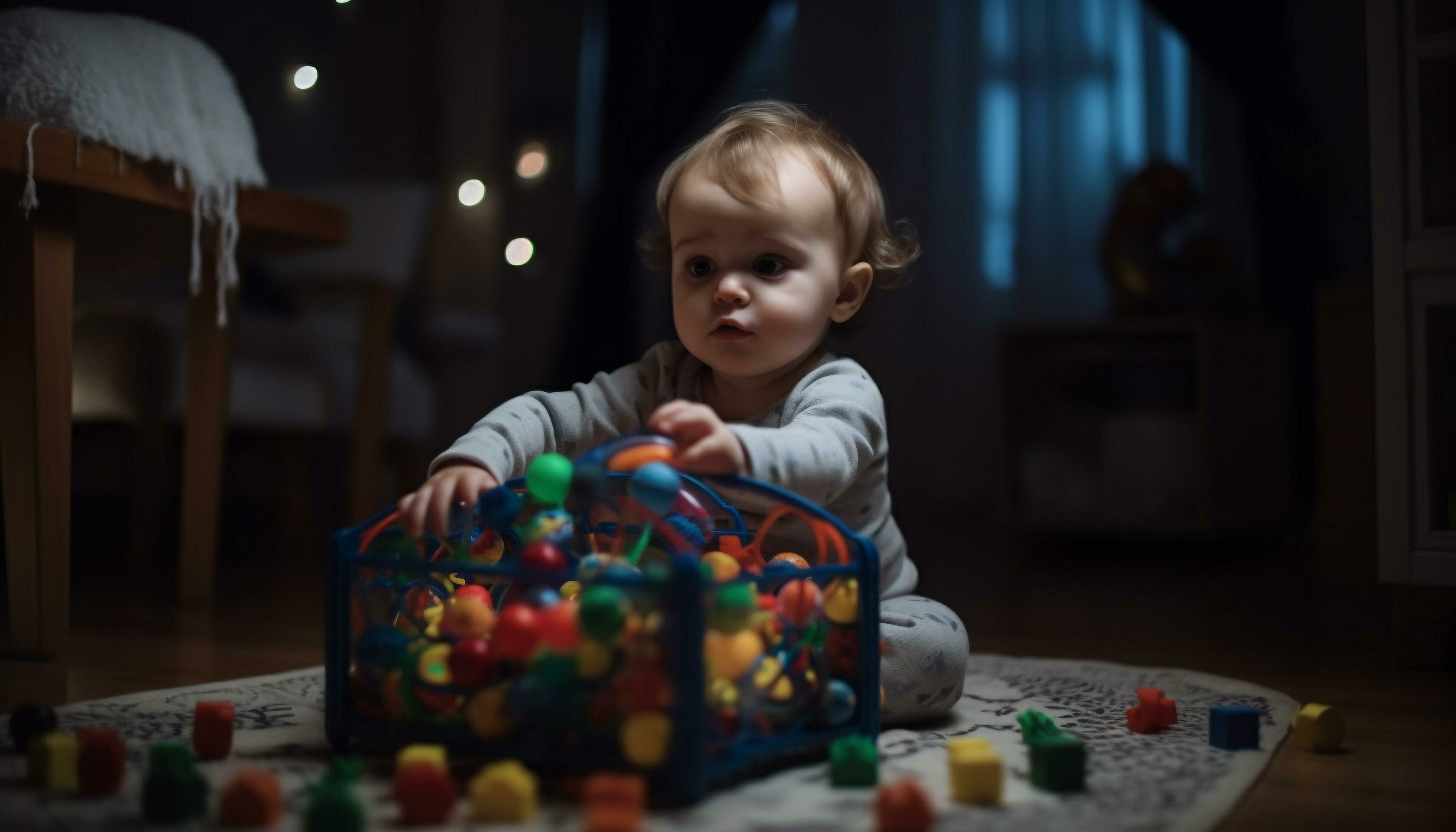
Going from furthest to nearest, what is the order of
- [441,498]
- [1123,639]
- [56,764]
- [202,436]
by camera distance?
[202,436] < [1123,639] < [441,498] < [56,764]

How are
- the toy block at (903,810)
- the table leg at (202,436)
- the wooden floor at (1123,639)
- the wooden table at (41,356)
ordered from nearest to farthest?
the toy block at (903,810)
the wooden floor at (1123,639)
the wooden table at (41,356)
the table leg at (202,436)

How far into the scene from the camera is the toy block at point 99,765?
30.0 inches

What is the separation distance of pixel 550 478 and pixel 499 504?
0.14 feet

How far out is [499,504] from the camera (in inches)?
33.7

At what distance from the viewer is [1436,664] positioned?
4.53 feet

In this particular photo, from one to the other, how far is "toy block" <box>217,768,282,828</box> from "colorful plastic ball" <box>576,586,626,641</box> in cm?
19

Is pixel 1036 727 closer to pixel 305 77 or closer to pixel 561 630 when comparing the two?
pixel 561 630

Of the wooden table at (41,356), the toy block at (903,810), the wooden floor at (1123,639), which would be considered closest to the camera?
the toy block at (903,810)

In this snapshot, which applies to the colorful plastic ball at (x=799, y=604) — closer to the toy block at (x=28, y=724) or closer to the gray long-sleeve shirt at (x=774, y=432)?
the gray long-sleeve shirt at (x=774, y=432)

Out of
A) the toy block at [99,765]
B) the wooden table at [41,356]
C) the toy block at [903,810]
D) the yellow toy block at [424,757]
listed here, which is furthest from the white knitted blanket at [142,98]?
the toy block at [903,810]

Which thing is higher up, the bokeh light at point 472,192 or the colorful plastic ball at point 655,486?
the bokeh light at point 472,192

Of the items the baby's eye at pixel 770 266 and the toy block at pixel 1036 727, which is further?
the baby's eye at pixel 770 266

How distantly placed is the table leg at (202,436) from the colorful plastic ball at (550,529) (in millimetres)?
1095

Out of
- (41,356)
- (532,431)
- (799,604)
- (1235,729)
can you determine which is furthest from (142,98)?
(1235,729)
